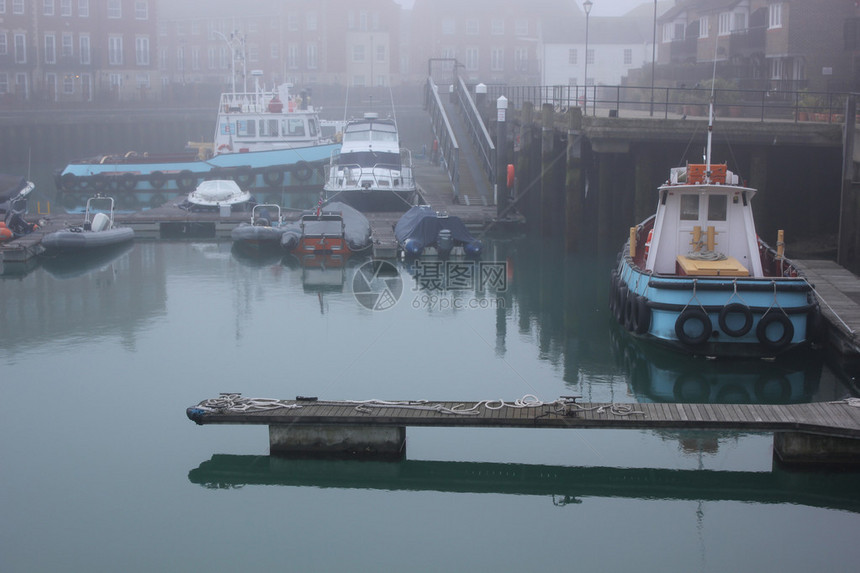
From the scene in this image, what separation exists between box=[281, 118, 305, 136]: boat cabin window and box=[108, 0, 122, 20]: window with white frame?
36.9 m

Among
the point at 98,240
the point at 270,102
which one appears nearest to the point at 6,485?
the point at 98,240

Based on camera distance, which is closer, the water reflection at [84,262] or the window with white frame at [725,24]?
the water reflection at [84,262]

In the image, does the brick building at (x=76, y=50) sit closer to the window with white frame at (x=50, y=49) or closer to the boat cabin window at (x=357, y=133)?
the window with white frame at (x=50, y=49)

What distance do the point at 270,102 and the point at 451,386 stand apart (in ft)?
98.3

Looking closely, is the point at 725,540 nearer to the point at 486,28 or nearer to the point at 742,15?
the point at 742,15

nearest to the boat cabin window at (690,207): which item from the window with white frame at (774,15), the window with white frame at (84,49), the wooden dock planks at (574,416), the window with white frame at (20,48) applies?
the wooden dock planks at (574,416)

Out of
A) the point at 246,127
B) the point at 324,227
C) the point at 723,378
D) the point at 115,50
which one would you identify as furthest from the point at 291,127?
the point at 115,50

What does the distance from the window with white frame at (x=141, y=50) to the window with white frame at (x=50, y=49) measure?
6546mm

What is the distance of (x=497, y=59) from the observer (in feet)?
269

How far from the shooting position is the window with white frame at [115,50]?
72438 millimetres

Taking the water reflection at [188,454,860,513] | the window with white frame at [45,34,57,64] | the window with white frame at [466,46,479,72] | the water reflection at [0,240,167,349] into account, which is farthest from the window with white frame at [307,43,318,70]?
the water reflection at [188,454,860,513]

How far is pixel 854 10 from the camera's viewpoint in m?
34.4

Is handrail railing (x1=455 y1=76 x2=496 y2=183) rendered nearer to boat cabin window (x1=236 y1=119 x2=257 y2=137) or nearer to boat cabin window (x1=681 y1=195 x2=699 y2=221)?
boat cabin window (x1=236 y1=119 x2=257 y2=137)

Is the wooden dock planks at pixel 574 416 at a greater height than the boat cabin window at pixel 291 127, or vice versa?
the boat cabin window at pixel 291 127
